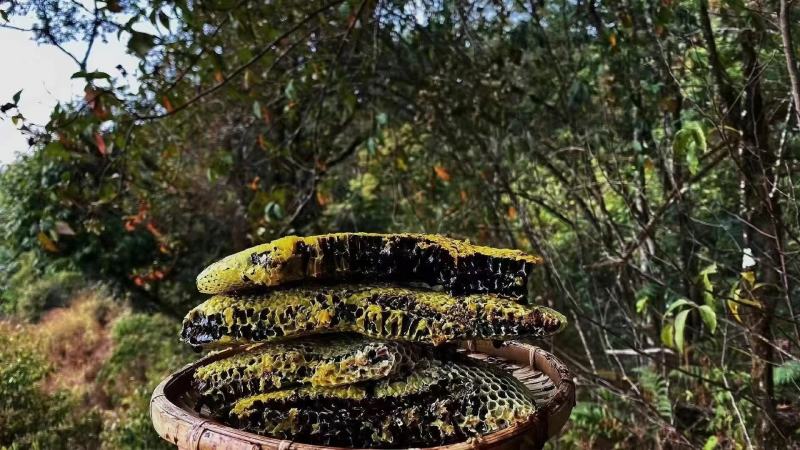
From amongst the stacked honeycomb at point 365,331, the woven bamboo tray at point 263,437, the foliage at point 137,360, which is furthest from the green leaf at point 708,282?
the foliage at point 137,360

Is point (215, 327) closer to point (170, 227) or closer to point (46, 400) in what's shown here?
point (46, 400)

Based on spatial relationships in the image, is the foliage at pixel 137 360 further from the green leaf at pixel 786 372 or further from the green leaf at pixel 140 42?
the green leaf at pixel 786 372

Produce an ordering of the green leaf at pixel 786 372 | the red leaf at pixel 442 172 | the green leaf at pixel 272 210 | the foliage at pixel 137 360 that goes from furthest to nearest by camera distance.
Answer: the foliage at pixel 137 360 < the red leaf at pixel 442 172 < the green leaf at pixel 272 210 < the green leaf at pixel 786 372

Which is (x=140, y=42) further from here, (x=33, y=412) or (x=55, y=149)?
(x=33, y=412)

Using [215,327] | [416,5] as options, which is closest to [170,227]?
[416,5]

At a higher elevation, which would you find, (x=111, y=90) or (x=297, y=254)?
(x=111, y=90)

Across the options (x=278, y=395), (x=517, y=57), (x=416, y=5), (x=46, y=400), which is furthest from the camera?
(x=46, y=400)
